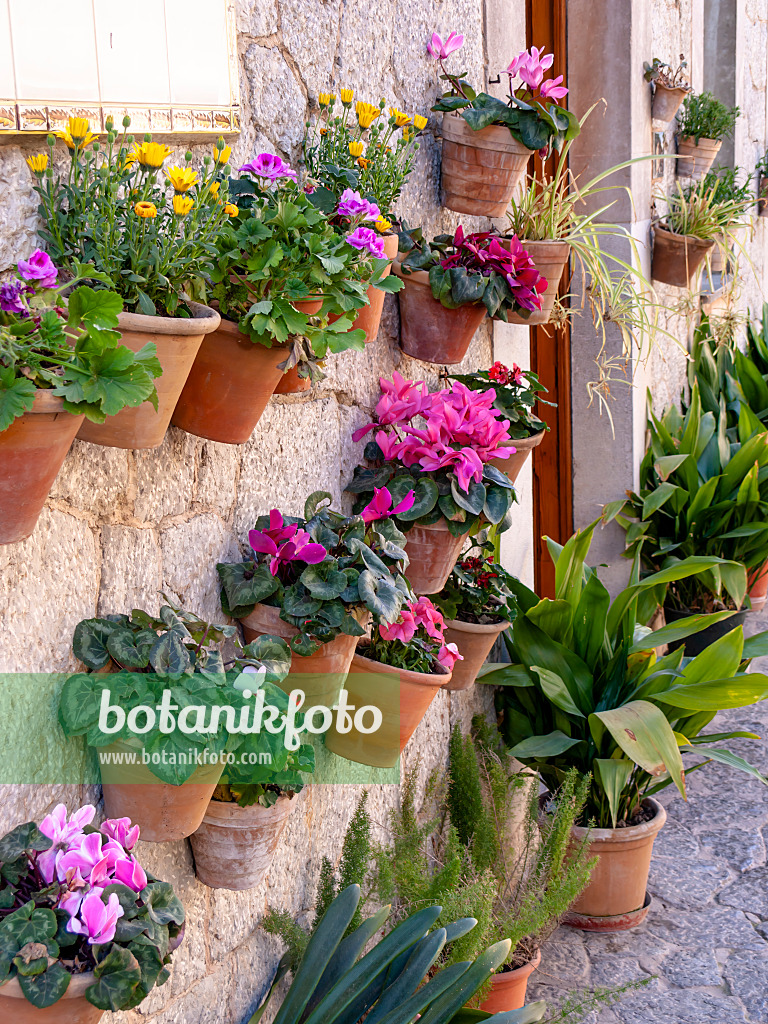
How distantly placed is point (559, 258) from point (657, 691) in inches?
47.0

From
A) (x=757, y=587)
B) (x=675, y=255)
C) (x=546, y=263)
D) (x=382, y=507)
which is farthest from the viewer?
(x=757, y=587)

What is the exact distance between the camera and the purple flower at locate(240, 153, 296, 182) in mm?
1354

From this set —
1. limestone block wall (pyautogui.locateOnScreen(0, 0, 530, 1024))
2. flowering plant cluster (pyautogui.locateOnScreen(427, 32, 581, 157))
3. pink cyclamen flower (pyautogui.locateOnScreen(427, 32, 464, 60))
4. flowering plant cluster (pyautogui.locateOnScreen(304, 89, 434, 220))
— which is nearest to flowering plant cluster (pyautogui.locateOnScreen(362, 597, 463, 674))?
limestone block wall (pyautogui.locateOnScreen(0, 0, 530, 1024))

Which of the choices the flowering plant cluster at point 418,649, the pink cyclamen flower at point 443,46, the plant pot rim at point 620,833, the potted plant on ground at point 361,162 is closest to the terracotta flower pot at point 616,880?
the plant pot rim at point 620,833

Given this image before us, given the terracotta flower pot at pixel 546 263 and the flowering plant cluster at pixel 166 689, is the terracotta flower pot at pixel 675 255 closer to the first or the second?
the terracotta flower pot at pixel 546 263

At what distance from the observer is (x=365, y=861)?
5.97 ft

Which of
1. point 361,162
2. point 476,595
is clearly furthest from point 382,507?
point 476,595

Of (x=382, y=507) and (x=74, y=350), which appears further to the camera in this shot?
(x=382, y=507)

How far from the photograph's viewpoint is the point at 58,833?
3.53 feet

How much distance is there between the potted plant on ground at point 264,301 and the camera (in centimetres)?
124

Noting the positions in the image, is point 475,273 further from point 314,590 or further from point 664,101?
point 664,101

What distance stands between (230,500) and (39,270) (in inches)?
25.6

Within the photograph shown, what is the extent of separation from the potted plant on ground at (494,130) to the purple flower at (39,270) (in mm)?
1180

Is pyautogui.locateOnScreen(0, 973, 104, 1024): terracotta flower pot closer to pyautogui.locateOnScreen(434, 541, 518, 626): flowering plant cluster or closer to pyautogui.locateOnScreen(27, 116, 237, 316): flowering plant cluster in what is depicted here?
pyautogui.locateOnScreen(27, 116, 237, 316): flowering plant cluster
